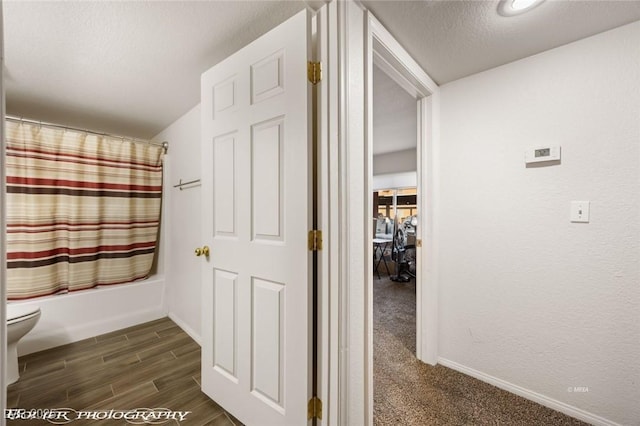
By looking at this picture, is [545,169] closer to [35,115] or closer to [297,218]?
[297,218]

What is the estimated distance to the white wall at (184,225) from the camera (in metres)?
2.34

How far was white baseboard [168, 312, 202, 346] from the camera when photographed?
7.51ft

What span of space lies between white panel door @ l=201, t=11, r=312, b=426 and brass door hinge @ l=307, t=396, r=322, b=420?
4cm

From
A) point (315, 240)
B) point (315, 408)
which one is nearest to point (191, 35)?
point (315, 240)

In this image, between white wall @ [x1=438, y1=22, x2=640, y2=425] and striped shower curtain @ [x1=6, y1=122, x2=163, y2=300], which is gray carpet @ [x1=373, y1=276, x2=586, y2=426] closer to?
white wall @ [x1=438, y1=22, x2=640, y2=425]

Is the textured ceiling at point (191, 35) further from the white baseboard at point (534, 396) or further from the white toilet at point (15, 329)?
the white baseboard at point (534, 396)

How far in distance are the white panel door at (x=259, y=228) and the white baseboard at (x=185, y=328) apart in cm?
76

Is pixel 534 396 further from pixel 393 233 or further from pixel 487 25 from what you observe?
pixel 393 233

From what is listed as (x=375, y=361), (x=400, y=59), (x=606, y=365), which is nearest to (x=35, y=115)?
(x=400, y=59)

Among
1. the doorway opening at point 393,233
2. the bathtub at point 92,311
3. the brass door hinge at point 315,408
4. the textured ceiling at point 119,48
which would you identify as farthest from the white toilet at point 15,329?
the doorway opening at point 393,233

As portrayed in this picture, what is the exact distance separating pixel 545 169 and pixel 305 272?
62.6 inches

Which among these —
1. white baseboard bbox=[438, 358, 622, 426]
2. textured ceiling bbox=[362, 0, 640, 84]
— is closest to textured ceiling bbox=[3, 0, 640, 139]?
textured ceiling bbox=[362, 0, 640, 84]

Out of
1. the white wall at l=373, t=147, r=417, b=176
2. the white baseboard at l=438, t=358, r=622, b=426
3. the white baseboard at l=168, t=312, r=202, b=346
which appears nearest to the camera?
the white baseboard at l=438, t=358, r=622, b=426

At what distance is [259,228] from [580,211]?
180 centimetres
